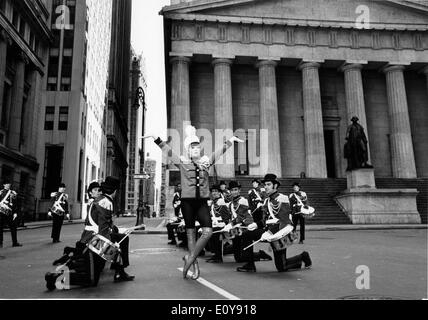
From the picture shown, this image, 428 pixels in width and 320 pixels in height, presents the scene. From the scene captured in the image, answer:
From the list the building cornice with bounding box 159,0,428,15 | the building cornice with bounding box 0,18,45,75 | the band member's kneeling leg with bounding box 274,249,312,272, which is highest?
the building cornice with bounding box 159,0,428,15

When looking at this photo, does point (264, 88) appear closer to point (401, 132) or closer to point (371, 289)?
point (401, 132)

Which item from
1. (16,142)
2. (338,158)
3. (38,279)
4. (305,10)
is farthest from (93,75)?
(38,279)

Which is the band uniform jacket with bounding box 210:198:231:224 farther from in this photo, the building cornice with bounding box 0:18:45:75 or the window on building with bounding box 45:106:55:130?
the window on building with bounding box 45:106:55:130

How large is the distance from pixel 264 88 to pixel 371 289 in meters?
30.2

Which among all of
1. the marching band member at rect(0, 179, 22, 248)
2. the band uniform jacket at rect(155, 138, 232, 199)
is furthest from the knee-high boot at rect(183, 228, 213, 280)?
the marching band member at rect(0, 179, 22, 248)

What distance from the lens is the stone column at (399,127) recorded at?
3509cm

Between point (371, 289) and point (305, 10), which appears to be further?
point (305, 10)

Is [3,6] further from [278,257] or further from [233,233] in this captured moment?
[278,257]

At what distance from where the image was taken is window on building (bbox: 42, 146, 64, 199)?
4274cm

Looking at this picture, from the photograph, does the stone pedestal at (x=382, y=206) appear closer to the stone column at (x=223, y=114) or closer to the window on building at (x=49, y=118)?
the stone column at (x=223, y=114)

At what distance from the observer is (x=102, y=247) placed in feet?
19.8

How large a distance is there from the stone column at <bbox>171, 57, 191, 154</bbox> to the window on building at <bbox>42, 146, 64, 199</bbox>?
58.0 feet

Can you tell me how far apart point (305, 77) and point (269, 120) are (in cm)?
547

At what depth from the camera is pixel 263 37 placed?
36000 millimetres
